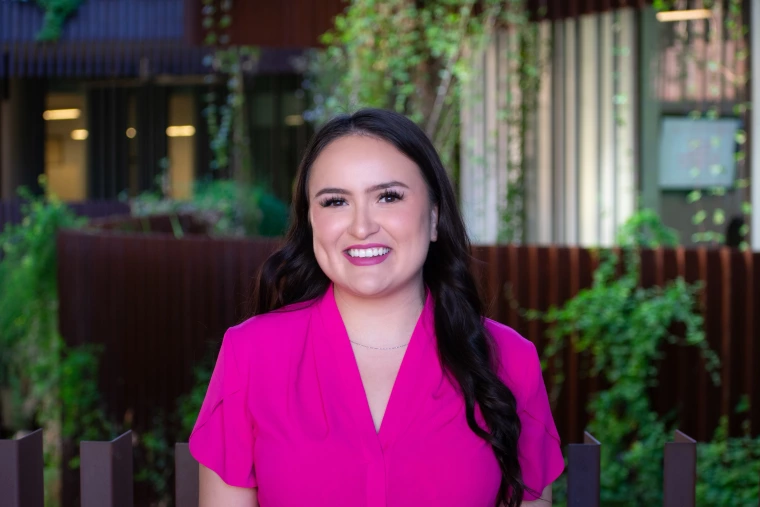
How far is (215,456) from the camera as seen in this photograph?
1.91 metres

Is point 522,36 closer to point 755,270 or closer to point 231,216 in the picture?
point 755,270

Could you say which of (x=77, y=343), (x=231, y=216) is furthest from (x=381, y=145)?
(x=231, y=216)

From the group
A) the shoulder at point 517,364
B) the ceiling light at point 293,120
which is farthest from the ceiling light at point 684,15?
the ceiling light at point 293,120

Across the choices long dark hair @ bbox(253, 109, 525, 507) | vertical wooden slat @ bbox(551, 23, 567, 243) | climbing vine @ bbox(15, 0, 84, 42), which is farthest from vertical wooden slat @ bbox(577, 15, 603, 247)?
climbing vine @ bbox(15, 0, 84, 42)

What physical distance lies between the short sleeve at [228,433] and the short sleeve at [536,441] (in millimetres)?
493

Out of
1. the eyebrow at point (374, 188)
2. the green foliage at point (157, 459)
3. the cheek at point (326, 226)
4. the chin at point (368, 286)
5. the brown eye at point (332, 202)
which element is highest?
the eyebrow at point (374, 188)

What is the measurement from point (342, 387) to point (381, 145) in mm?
455

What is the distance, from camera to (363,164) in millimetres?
2023

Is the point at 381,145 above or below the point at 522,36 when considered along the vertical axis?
below

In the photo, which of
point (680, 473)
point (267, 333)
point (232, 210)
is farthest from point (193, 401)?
point (232, 210)

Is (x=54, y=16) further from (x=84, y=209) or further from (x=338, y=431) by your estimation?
(x=338, y=431)

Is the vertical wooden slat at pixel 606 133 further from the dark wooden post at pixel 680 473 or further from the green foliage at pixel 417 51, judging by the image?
the dark wooden post at pixel 680 473

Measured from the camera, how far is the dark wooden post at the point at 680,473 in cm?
188

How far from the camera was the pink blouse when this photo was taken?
1.88 m
